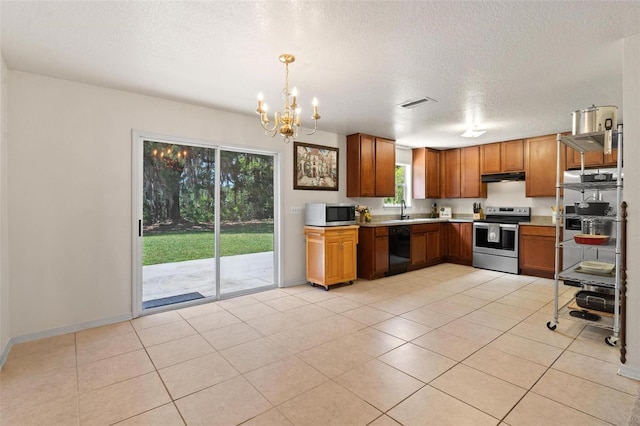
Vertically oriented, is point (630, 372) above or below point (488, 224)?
below

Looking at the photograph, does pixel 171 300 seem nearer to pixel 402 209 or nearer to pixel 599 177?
pixel 402 209

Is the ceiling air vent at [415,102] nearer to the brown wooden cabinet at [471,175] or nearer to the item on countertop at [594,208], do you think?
the item on countertop at [594,208]

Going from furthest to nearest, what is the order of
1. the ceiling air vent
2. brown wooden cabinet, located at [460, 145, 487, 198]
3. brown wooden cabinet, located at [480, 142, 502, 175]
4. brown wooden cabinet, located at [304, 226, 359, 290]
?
brown wooden cabinet, located at [460, 145, 487, 198] → brown wooden cabinet, located at [480, 142, 502, 175] → brown wooden cabinet, located at [304, 226, 359, 290] → the ceiling air vent

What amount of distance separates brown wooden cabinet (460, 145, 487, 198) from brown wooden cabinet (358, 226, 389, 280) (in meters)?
Result: 2.44

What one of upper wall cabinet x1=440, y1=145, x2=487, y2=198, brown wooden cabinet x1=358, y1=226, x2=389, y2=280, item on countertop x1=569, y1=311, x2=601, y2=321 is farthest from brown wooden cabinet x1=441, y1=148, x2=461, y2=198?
item on countertop x1=569, y1=311, x2=601, y2=321

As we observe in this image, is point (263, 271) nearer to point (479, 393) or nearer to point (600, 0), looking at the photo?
point (479, 393)

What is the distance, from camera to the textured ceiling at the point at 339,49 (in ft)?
6.55

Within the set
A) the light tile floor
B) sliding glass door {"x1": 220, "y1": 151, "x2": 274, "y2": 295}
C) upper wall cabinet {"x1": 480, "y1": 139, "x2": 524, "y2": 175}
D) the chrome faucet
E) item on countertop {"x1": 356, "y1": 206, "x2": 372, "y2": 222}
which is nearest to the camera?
the light tile floor

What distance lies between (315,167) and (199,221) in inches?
79.1

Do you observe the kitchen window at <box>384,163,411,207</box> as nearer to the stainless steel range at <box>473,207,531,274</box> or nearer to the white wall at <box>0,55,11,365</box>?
the stainless steel range at <box>473,207,531,274</box>

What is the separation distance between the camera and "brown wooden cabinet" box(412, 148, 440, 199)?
6719mm

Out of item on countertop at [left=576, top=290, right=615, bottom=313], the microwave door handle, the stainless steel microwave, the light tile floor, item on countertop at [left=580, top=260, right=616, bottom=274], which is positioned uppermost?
the stainless steel microwave

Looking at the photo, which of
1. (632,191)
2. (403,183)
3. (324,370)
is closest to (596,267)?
(632,191)

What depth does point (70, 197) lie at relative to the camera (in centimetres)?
312
